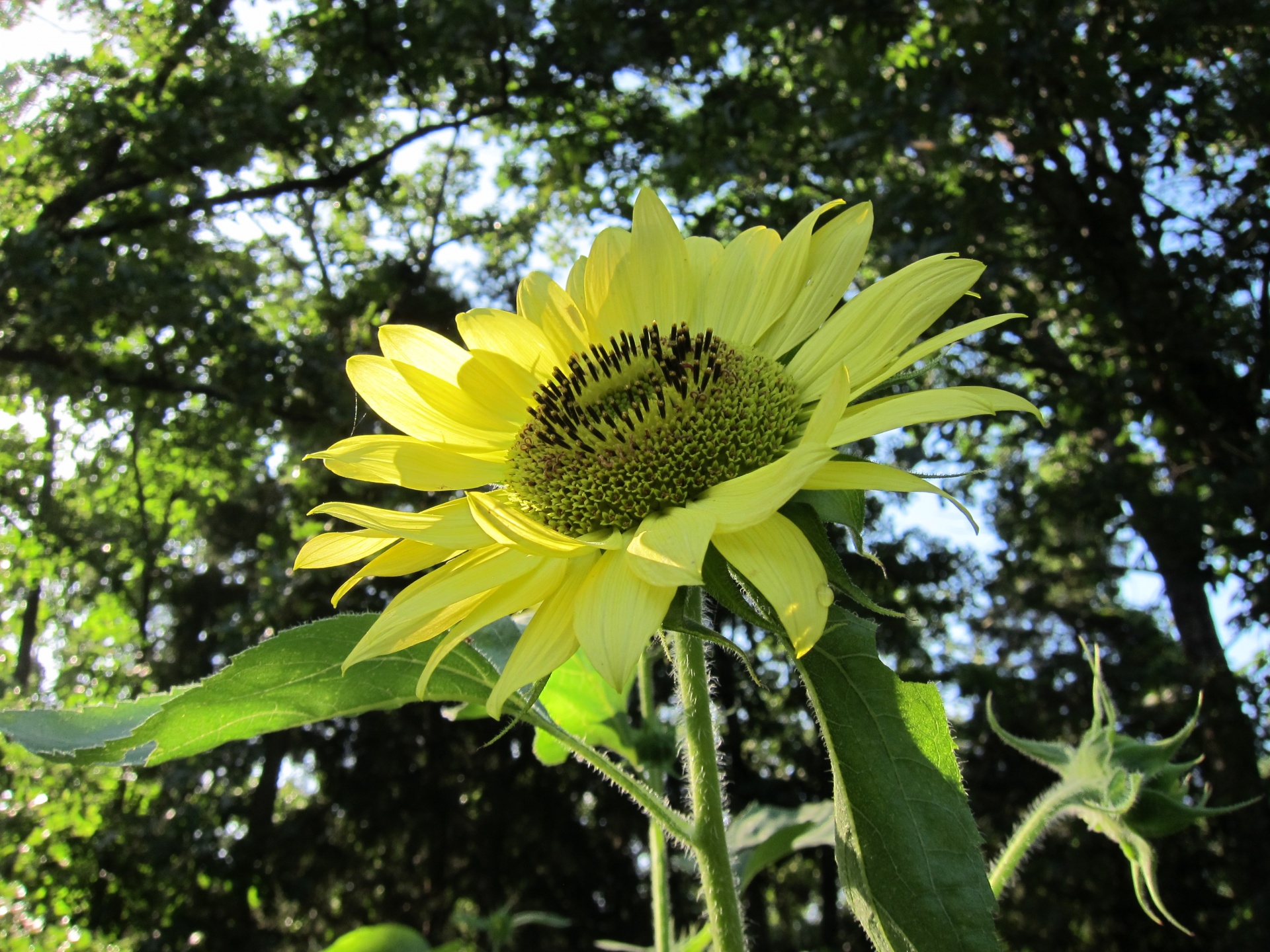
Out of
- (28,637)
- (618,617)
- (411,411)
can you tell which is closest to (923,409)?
(618,617)

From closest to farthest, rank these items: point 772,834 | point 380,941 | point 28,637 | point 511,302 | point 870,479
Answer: point 870,479 → point 772,834 → point 380,941 → point 511,302 → point 28,637

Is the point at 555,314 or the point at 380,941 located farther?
the point at 380,941

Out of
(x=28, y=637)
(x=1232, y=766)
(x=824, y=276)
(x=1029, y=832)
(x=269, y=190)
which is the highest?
(x=269, y=190)

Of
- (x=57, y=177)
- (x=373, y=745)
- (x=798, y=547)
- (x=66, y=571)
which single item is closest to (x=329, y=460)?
(x=798, y=547)

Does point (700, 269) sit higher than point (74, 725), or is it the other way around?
point (700, 269)

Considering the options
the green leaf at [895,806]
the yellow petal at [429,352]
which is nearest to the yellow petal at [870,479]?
the green leaf at [895,806]

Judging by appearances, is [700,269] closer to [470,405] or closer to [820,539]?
[470,405]

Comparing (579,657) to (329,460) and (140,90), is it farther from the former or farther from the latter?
(140,90)

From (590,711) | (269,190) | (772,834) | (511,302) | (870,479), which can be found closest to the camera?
(870,479)
